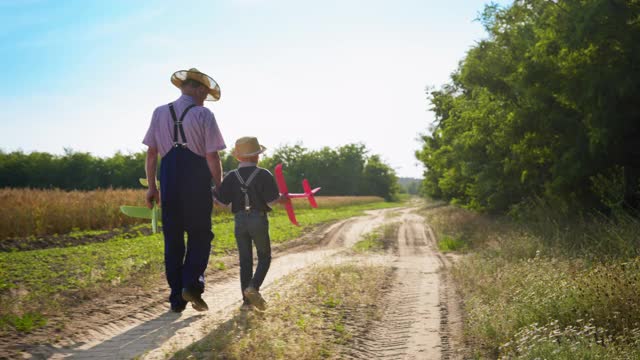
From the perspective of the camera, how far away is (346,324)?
6.43m

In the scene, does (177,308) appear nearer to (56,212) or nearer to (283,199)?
(283,199)

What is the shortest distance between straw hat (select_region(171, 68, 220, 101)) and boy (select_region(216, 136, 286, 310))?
0.76 metres

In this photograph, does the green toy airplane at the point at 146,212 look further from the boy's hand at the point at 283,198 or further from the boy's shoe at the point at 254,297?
the boy's hand at the point at 283,198

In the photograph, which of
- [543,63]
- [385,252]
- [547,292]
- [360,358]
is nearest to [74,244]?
[385,252]

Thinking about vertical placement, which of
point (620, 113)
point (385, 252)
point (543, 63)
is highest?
point (543, 63)

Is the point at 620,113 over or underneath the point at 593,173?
over

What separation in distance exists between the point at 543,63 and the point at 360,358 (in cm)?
1231

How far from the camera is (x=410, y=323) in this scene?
6.71m

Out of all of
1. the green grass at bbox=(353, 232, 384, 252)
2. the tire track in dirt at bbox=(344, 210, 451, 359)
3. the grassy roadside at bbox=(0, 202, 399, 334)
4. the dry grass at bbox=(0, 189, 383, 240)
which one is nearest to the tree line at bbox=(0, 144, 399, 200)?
the dry grass at bbox=(0, 189, 383, 240)

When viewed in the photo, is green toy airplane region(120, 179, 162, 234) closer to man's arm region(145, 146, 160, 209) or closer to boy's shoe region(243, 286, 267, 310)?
Result: man's arm region(145, 146, 160, 209)

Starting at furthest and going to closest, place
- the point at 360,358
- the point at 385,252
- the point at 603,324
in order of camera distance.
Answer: the point at 385,252 → the point at 603,324 → the point at 360,358

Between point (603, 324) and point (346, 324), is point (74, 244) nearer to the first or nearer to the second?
point (346, 324)

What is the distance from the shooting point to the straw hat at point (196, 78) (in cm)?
597

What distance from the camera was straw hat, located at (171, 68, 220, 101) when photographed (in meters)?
5.97
